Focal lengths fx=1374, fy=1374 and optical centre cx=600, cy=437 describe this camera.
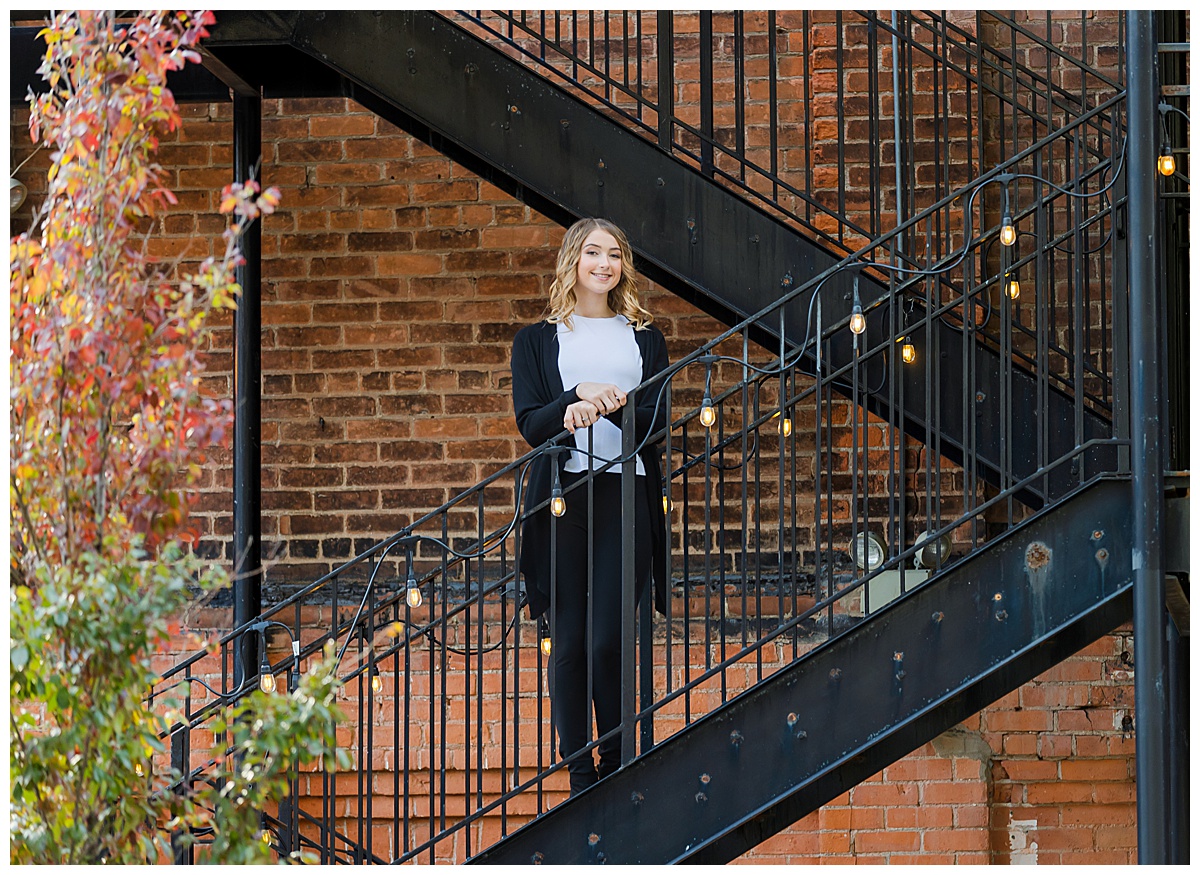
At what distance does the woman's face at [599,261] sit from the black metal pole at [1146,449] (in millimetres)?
1318

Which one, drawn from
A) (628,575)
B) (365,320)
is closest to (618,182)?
(628,575)

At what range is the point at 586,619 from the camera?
3.65 m

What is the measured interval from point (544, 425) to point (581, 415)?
17cm

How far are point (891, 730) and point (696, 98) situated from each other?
2971 millimetres

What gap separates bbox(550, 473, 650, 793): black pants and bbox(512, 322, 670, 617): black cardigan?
0.20 feet

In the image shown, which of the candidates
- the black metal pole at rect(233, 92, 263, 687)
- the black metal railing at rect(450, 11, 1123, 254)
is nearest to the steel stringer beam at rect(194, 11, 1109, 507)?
the black metal pole at rect(233, 92, 263, 687)

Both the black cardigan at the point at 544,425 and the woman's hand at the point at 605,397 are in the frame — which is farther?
the black cardigan at the point at 544,425

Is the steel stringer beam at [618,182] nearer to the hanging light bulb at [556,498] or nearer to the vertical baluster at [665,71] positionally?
the vertical baluster at [665,71]

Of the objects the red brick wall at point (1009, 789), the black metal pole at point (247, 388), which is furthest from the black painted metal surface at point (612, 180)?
the red brick wall at point (1009, 789)

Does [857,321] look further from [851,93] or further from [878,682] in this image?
[851,93]

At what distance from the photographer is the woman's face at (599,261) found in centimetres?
372

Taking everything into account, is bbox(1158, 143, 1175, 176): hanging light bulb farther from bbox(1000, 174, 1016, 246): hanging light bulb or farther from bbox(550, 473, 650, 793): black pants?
bbox(550, 473, 650, 793): black pants

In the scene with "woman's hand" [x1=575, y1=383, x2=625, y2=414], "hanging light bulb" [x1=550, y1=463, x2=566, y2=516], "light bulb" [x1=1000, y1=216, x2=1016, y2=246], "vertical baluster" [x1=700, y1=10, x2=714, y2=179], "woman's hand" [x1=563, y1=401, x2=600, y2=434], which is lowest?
"hanging light bulb" [x1=550, y1=463, x2=566, y2=516]

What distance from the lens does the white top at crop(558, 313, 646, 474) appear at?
12.1 ft
